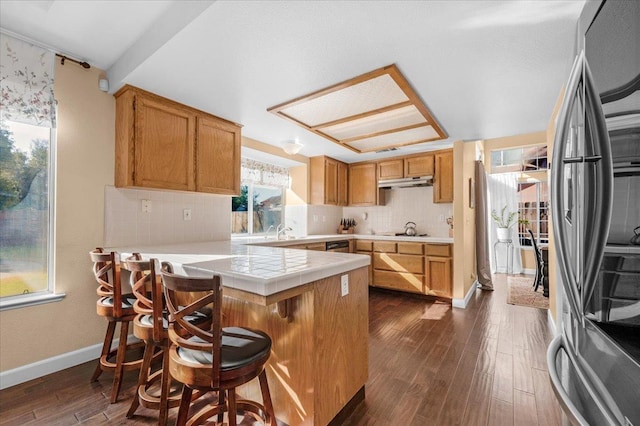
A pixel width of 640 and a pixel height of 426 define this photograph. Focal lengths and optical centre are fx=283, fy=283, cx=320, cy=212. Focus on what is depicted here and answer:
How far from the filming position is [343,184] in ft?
17.5

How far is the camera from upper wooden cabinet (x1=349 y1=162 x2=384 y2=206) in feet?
16.8

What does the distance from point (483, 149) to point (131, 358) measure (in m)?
6.90

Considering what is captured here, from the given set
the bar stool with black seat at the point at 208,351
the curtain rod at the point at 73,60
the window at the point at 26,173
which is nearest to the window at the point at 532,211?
the bar stool with black seat at the point at 208,351

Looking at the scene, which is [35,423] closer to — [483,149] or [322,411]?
[322,411]

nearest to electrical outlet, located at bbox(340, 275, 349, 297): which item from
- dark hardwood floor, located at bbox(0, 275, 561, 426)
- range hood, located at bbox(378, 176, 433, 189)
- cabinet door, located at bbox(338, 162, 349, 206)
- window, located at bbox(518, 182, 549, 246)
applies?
dark hardwood floor, located at bbox(0, 275, 561, 426)

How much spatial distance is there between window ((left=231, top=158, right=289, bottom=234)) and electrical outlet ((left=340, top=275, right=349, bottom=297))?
2.57 metres

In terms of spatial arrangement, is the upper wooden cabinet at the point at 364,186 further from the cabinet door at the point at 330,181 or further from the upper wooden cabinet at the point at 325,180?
the cabinet door at the point at 330,181

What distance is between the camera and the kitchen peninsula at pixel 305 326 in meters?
1.35

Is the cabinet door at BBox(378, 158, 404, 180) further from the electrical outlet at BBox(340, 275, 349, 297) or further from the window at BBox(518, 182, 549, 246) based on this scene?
the electrical outlet at BBox(340, 275, 349, 297)

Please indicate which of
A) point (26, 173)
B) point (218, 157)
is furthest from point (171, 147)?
point (26, 173)

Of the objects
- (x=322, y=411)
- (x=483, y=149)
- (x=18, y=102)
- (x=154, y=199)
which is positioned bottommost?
(x=322, y=411)

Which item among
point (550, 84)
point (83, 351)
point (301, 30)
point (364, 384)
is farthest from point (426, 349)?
point (83, 351)

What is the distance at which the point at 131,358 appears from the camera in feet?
7.63

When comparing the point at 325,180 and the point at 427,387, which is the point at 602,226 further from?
the point at 325,180
